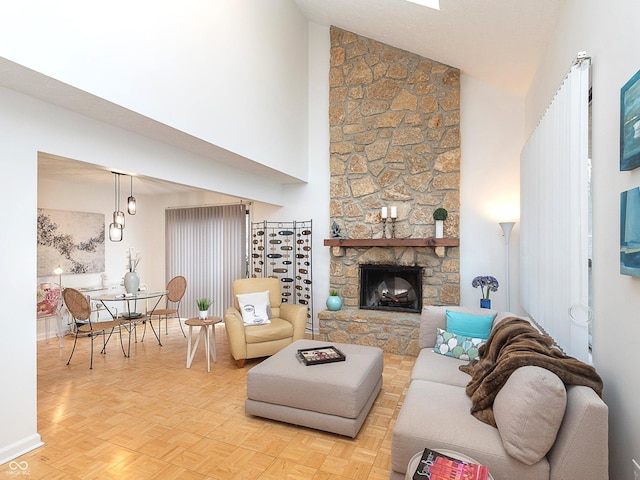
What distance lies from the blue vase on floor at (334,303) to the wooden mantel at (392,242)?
739mm

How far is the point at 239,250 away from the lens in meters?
5.90

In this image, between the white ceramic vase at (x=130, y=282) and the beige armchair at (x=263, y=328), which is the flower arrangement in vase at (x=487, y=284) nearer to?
the beige armchair at (x=263, y=328)

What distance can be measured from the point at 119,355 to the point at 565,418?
4585 mm

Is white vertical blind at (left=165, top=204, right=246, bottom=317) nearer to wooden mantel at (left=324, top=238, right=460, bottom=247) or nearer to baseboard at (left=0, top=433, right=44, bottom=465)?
wooden mantel at (left=324, top=238, right=460, bottom=247)

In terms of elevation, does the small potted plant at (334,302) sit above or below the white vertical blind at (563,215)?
below

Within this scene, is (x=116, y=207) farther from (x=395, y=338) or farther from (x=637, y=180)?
(x=637, y=180)

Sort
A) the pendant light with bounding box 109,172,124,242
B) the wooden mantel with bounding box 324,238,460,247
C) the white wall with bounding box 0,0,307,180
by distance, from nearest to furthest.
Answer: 1. the white wall with bounding box 0,0,307,180
2. the pendant light with bounding box 109,172,124,242
3. the wooden mantel with bounding box 324,238,460,247

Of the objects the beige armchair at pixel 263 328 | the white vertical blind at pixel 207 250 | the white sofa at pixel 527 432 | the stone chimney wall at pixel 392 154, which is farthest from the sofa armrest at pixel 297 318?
the white sofa at pixel 527 432

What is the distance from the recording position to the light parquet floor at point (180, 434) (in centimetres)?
208

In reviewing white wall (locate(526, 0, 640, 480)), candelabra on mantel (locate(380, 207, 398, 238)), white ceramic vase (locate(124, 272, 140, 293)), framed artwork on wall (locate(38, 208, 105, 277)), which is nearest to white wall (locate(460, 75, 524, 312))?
candelabra on mantel (locate(380, 207, 398, 238))

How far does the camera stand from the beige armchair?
375 cm

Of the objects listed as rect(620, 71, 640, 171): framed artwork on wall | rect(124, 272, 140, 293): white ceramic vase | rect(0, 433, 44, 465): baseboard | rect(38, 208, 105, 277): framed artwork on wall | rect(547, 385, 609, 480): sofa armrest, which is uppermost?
rect(620, 71, 640, 171): framed artwork on wall

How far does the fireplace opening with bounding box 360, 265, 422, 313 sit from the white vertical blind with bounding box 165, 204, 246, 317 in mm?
2159

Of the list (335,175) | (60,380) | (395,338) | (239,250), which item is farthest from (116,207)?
(395,338)
